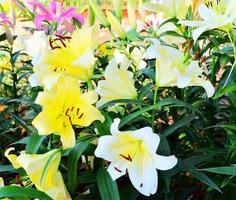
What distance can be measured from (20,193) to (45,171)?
5 centimetres

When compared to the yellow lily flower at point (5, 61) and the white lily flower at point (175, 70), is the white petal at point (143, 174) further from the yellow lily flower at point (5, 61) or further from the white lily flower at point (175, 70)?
the yellow lily flower at point (5, 61)

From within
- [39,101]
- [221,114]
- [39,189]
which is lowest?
[221,114]

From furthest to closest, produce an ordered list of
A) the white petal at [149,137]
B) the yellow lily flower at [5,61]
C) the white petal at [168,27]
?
the yellow lily flower at [5,61]
the white petal at [168,27]
the white petal at [149,137]

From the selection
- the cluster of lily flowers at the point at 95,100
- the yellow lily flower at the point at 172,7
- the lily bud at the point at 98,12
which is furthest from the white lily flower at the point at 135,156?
the lily bud at the point at 98,12

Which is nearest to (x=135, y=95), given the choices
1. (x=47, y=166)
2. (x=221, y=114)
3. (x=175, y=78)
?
(x=175, y=78)

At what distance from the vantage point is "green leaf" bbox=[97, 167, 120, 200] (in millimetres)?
750

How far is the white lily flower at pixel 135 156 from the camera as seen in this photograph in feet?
2.30

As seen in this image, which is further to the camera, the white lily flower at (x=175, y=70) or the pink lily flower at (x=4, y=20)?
the pink lily flower at (x=4, y=20)

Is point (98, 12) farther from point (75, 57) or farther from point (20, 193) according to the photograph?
point (20, 193)

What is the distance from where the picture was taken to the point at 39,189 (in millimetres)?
753

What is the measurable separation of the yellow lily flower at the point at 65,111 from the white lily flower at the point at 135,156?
Answer: 0.06m

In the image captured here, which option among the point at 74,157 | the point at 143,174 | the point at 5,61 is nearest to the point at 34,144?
the point at 74,157

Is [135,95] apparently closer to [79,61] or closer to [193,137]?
[79,61]

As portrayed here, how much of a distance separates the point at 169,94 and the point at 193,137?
128 millimetres
